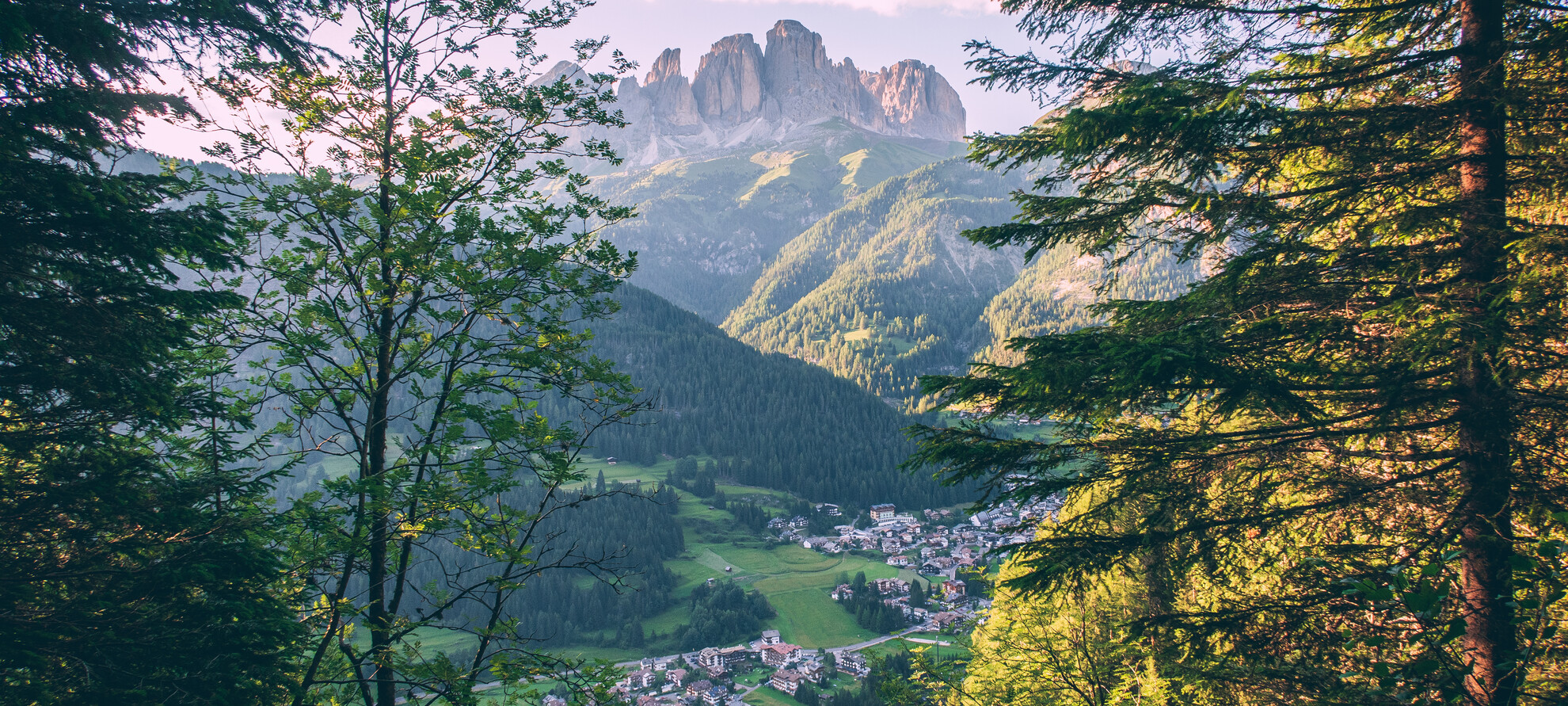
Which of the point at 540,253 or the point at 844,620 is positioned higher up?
the point at 540,253

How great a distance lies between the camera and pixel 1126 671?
38.7 ft

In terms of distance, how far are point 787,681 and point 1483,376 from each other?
186 feet

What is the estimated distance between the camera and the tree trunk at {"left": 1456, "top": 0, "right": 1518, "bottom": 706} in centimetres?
543

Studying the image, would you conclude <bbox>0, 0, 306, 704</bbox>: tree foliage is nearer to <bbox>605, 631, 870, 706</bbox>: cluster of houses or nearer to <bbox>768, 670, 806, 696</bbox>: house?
Answer: <bbox>605, 631, 870, 706</bbox>: cluster of houses

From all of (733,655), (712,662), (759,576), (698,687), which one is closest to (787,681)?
(698,687)

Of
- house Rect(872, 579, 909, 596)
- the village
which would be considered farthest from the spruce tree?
house Rect(872, 579, 909, 596)

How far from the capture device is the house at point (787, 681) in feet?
176

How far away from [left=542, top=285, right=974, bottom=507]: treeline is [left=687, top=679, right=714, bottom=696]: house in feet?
215

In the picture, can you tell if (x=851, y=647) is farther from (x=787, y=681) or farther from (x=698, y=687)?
(x=698, y=687)

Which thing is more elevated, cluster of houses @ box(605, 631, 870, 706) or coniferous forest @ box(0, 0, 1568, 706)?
coniferous forest @ box(0, 0, 1568, 706)

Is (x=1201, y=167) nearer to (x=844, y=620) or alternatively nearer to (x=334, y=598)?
(x=334, y=598)

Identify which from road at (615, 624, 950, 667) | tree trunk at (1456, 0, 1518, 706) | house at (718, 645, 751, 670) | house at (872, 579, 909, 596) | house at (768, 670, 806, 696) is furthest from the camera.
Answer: house at (872, 579, 909, 596)

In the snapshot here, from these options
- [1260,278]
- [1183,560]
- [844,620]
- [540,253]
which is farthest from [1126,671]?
[844,620]

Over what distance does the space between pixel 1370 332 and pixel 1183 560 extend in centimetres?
331
